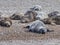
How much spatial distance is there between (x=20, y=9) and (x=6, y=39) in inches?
280

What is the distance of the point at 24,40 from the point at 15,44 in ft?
2.08

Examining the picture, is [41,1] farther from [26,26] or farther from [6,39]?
[6,39]

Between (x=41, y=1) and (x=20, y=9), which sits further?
(x=41, y=1)

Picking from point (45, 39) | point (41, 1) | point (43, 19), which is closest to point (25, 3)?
point (41, 1)

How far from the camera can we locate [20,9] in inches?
684

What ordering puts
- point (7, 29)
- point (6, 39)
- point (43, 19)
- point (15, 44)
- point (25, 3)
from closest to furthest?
1. point (15, 44)
2. point (6, 39)
3. point (7, 29)
4. point (43, 19)
5. point (25, 3)

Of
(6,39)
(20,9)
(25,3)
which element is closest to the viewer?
(6,39)

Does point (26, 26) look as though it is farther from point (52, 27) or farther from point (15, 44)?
point (15, 44)

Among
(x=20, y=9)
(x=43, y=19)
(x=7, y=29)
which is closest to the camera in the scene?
(x=7, y=29)

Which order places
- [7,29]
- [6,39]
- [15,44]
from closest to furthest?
[15,44] → [6,39] → [7,29]

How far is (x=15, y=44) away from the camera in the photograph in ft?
31.8

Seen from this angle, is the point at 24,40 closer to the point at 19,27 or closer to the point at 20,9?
the point at 19,27

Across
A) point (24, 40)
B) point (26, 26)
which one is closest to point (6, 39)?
point (24, 40)

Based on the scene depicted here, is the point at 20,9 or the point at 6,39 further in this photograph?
the point at 20,9
